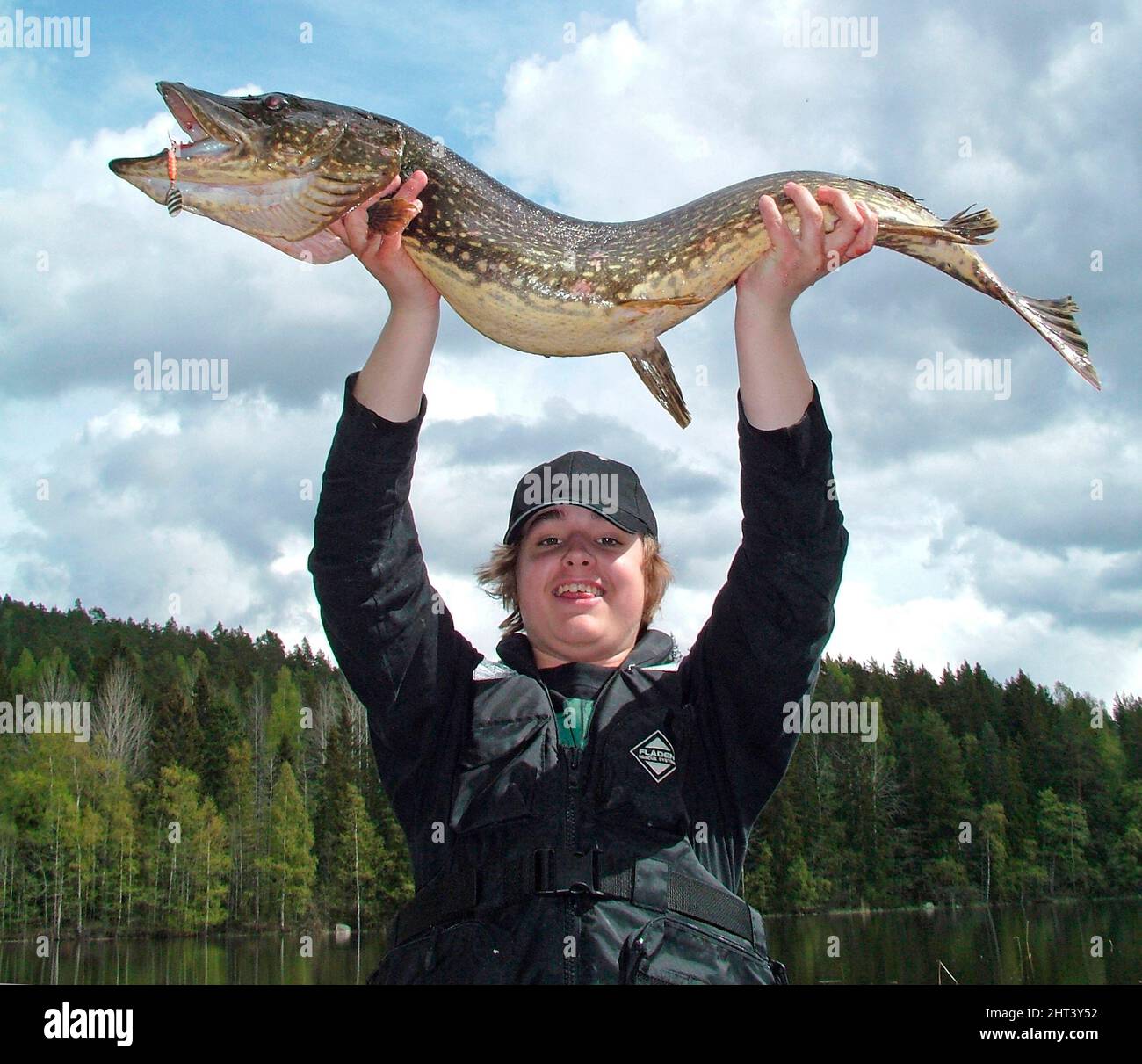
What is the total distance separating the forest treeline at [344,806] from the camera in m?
50.8

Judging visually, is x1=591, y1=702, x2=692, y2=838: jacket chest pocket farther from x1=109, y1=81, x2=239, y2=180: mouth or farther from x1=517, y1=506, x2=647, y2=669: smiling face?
x1=109, y1=81, x2=239, y2=180: mouth

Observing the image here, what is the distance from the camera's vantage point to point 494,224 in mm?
4043

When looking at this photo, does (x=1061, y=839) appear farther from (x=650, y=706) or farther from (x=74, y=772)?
(x=650, y=706)

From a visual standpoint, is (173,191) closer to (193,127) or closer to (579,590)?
(193,127)

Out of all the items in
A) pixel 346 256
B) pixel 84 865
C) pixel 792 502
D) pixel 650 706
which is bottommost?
pixel 84 865

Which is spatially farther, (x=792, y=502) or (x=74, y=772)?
(x=74, y=772)

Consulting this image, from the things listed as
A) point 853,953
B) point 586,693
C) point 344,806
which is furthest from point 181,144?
point 344,806

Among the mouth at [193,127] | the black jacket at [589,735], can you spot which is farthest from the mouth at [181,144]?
the black jacket at [589,735]

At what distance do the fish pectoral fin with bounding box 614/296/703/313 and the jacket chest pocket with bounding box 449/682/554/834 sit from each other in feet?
5.19

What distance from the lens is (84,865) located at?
49844mm

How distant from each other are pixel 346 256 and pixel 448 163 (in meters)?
0.58

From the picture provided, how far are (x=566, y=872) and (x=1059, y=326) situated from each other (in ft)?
10.2

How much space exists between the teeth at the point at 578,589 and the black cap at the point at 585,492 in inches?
10.7
